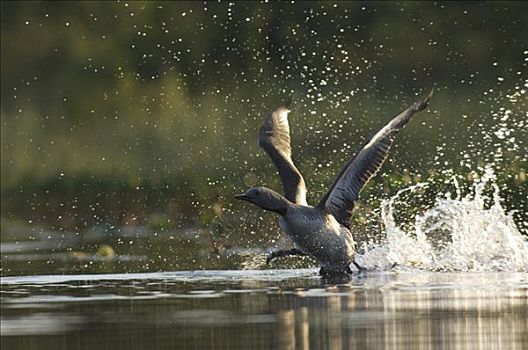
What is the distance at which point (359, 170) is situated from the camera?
20.1 m

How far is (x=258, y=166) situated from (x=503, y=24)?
10.9 meters

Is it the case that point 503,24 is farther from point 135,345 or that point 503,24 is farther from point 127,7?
point 135,345

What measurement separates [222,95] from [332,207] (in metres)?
18.2

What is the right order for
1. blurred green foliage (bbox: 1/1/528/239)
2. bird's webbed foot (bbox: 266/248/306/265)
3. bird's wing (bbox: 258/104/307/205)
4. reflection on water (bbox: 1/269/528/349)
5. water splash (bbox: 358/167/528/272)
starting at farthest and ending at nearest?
blurred green foliage (bbox: 1/1/528/239), bird's wing (bbox: 258/104/307/205), bird's webbed foot (bbox: 266/248/306/265), water splash (bbox: 358/167/528/272), reflection on water (bbox: 1/269/528/349)

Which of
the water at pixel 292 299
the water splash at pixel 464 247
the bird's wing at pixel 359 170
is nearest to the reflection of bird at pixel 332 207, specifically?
the bird's wing at pixel 359 170

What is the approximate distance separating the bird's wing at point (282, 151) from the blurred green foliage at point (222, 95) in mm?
4254

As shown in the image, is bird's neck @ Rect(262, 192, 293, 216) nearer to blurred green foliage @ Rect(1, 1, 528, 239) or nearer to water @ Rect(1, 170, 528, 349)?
water @ Rect(1, 170, 528, 349)


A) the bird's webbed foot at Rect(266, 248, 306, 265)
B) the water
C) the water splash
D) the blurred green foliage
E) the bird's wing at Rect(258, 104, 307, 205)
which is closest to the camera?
the water

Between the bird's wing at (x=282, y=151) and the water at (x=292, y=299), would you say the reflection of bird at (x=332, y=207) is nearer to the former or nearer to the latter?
the bird's wing at (x=282, y=151)

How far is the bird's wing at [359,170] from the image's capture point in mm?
20094

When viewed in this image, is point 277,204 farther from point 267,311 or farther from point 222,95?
point 222,95

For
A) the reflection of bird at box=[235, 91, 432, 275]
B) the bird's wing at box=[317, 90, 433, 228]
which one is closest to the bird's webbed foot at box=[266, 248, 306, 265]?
the reflection of bird at box=[235, 91, 432, 275]

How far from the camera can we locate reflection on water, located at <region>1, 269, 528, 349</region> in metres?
13.8

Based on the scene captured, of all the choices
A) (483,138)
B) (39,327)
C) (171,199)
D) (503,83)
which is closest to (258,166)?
(171,199)
